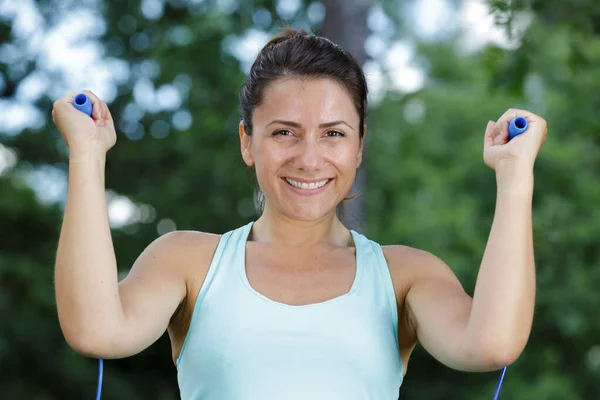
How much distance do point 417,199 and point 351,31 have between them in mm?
6552

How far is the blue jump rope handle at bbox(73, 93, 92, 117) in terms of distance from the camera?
1883 mm

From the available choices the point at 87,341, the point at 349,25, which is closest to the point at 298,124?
the point at 87,341

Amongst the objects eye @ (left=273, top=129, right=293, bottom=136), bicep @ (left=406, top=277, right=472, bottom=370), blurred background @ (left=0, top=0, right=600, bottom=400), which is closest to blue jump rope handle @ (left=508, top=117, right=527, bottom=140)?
bicep @ (left=406, top=277, right=472, bottom=370)

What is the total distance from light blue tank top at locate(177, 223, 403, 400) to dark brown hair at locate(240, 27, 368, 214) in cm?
43

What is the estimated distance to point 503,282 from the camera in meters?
1.82

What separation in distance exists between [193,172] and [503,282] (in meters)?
7.83

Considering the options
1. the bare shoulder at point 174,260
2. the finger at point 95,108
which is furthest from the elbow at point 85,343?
the finger at point 95,108

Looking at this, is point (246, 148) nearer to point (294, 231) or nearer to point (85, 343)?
point (294, 231)

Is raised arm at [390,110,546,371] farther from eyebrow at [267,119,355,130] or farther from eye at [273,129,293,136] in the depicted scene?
eye at [273,129,293,136]

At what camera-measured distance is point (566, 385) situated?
34.8 feet

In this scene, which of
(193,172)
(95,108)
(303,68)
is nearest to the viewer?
(95,108)

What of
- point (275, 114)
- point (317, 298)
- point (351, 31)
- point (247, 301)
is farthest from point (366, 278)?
point (351, 31)

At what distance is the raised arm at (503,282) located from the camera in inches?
71.7

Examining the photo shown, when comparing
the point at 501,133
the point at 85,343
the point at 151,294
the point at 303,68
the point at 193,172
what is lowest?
the point at 85,343
